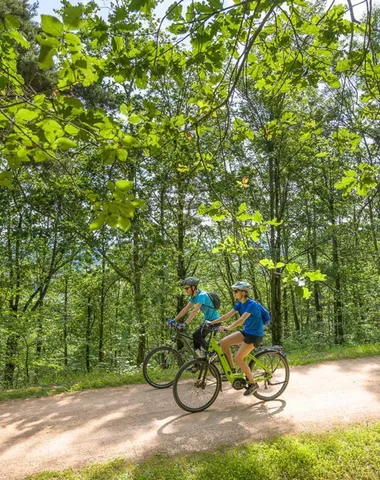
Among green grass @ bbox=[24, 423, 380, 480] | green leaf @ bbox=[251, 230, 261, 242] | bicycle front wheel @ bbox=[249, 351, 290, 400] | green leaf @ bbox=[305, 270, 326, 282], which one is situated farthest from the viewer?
bicycle front wheel @ bbox=[249, 351, 290, 400]

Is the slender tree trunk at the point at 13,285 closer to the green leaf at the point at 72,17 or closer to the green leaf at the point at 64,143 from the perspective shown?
the green leaf at the point at 64,143

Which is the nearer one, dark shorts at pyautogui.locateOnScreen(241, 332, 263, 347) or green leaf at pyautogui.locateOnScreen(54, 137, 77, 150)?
green leaf at pyautogui.locateOnScreen(54, 137, 77, 150)

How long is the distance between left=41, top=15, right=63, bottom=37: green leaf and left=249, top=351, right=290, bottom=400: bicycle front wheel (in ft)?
18.0

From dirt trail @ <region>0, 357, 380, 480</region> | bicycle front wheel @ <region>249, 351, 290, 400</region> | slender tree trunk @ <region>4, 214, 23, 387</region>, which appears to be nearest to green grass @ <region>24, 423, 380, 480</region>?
dirt trail @ <region>0, 357, 380, 480</region>

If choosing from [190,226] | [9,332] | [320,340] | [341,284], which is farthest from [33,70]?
[341,284]

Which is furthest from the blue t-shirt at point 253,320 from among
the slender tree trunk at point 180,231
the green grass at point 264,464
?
the slender tree trunk at point 180,231

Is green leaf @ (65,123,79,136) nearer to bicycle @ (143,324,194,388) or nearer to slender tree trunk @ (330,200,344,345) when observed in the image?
bicycle @ (143,324,194,388)

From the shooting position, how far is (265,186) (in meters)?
17.0

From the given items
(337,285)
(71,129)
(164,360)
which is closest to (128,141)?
(71,129)

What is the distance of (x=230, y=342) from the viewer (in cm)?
571

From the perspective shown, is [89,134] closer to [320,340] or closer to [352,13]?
[352,13]

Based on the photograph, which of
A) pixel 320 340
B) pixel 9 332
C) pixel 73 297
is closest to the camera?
pixel 9 332

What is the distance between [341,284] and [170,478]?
1592 cm

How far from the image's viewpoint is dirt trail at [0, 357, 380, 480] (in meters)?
4.45
